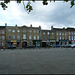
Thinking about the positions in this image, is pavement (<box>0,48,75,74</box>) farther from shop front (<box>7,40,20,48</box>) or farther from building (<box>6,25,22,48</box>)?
building (<box>6,25,22,48</box>)

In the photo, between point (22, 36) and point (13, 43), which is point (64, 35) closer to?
point (22, 36)

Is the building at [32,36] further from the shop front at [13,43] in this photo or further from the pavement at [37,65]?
the pavement at [37,65]

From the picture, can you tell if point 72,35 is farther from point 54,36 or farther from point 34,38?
point 34,38

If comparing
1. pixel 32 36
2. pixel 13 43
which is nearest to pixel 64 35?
pixel 32 36

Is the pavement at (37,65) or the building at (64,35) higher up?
the building at (64,35)

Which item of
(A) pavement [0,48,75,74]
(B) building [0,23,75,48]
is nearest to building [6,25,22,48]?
(B) building [0,23,75,48]

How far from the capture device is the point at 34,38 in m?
52.4

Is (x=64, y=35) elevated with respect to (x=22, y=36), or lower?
elevated

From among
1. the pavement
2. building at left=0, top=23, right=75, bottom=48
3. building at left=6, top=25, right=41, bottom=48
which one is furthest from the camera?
building at left=6, top=25, right=41, bottom=48

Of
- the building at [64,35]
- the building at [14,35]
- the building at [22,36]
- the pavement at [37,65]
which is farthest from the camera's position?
the building at [64,35]

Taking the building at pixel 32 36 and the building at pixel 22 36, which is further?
the building at pixel 22 36

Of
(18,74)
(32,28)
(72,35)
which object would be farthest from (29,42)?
(18,74)

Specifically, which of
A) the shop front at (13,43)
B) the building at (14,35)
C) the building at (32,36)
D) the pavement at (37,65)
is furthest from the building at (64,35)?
the pavement at (37,65)

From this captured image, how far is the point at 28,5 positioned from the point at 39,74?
3520 mm
